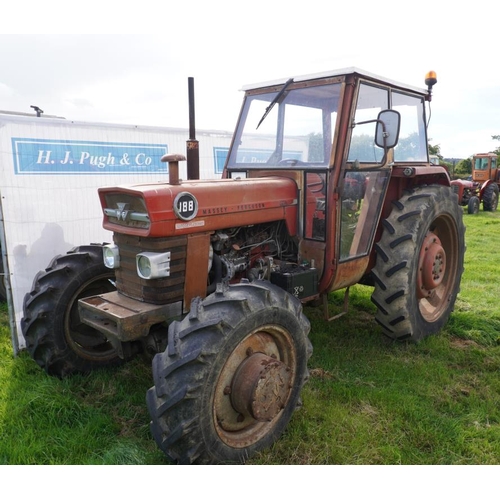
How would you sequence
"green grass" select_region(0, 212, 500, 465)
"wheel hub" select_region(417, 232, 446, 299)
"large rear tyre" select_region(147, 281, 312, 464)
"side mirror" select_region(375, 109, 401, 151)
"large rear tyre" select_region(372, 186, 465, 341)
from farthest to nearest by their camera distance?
"wheel hub" select_region(417, 232, 446, 299) < "large rear tyre" select_region(372, 186, 465, 341) < "side mirror" select_region(375, 109, 401, 151) < "green grass" select_region(0, 212, 500, 465) < "large rear tyre" select_region(147, 281, 312, 464)

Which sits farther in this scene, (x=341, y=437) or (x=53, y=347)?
(x=53, y=347)

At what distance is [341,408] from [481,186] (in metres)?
15.9

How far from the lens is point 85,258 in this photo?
3551 millimetres

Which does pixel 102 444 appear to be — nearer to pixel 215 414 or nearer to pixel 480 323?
pixel 215 414

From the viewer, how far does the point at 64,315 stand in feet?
11.2

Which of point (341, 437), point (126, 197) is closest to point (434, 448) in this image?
point (341, 437)

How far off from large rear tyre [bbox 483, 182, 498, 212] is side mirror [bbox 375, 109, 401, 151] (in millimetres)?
14807

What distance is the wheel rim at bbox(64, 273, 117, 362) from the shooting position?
349 cm

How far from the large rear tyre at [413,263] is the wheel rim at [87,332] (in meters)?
2.27

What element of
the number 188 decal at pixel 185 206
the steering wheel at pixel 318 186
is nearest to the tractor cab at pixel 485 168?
the steering wheel at pixel 318 186

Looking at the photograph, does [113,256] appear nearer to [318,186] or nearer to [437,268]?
[318,186]

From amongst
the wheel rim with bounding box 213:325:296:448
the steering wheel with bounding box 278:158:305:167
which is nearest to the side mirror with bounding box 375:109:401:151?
the steering wheel with bounding box 278:158:305:167

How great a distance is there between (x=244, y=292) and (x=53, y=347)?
170 centimetres

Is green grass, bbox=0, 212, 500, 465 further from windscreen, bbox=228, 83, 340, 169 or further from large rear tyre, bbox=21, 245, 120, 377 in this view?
windscreen, bbox=228, 83, 340, 169
